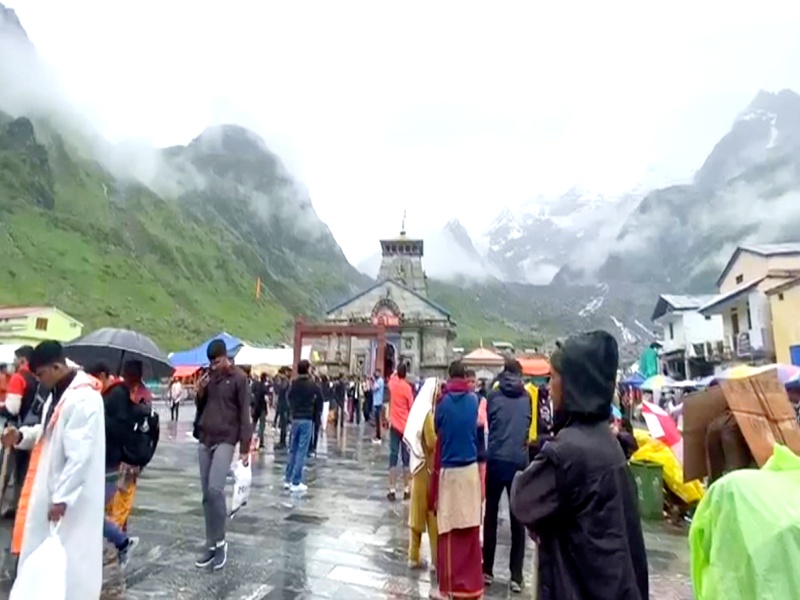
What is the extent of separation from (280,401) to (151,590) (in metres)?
10.1

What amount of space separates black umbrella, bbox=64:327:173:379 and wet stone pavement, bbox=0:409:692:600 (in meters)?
1.73

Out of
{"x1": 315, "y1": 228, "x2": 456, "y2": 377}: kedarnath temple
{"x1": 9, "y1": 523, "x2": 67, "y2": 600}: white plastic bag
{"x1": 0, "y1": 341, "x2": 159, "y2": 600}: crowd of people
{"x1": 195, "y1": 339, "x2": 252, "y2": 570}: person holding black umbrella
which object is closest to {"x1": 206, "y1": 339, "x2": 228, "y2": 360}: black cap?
{"x1": 195, "y1": 339, "x2": 252, "y2": 570}: person holding black umbrella

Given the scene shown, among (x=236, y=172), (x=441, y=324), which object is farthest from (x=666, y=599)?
(x=236, y=172)

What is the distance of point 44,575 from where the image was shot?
3.16 metres

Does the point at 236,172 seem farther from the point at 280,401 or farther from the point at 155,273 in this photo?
the point at 280,401

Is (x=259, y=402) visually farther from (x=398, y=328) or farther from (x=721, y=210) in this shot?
(x=721, y=210)

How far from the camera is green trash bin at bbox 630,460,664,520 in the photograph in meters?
7.71

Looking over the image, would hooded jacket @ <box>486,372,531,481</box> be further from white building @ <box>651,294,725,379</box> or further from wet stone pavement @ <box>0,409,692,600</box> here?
white building @ <box>651,294,725,379</box>

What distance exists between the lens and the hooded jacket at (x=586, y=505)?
2.17 metres

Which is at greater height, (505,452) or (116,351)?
(116,351)

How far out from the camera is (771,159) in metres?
148

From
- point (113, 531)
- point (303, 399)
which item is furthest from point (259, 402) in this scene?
point (113, 531)

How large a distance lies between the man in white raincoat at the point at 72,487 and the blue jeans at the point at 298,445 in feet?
15.3

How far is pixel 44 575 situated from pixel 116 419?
1.75 metres
